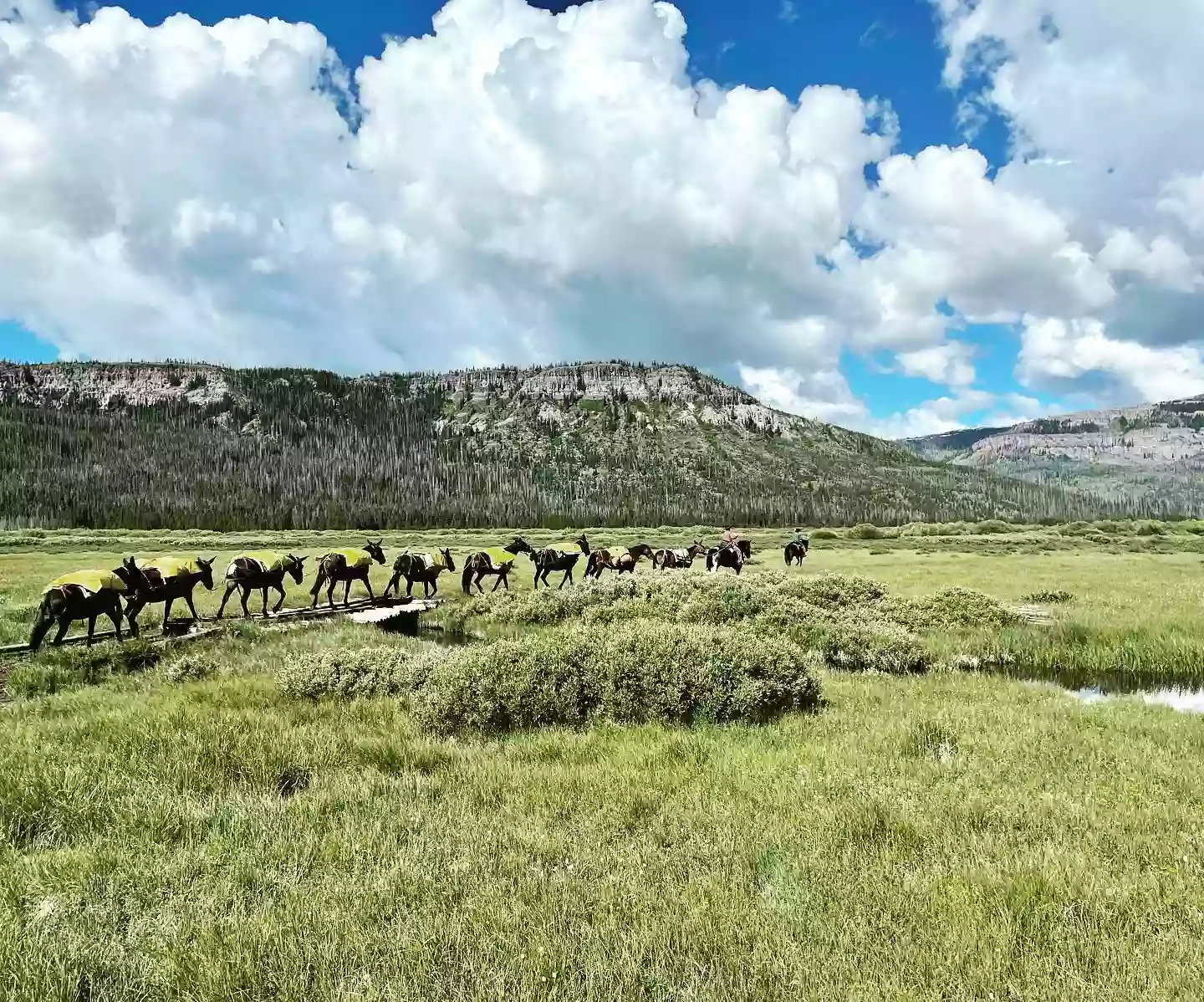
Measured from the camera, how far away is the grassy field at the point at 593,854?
3971 mm

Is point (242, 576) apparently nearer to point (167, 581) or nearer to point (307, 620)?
point (167, 581)

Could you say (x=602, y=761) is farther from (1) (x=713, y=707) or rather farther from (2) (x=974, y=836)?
(2) (x=974, y=836)

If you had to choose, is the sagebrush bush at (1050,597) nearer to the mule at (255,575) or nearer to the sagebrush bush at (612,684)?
the sagebrush bush at (612,684)

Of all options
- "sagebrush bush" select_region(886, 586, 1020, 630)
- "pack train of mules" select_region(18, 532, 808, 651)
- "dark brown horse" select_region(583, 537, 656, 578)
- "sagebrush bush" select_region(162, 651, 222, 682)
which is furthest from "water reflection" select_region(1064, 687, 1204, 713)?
"dark brown horse" select_region(583, 537, 656, 578)

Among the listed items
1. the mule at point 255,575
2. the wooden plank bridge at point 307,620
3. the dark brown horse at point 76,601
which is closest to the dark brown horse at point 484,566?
the wooden plank bridge at point 307,620

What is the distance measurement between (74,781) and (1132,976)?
363 inches

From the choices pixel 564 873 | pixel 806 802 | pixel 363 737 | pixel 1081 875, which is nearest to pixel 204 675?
pixel 363 737

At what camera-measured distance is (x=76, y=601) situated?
15258 millimetres

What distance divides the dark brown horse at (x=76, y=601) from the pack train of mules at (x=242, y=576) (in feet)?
0.05

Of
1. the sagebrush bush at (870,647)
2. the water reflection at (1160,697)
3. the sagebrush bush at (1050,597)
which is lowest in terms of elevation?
the water reflection at (1160,697)

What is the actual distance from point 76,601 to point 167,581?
4.22 m

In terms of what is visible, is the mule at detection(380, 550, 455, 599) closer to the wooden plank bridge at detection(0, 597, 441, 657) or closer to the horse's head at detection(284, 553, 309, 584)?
the wooden plank bridge at detection(0, 597, 441, 657)

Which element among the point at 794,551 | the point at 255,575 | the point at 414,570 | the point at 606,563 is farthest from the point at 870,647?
the point at 794,551

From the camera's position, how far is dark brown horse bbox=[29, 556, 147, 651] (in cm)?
1470
